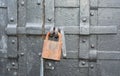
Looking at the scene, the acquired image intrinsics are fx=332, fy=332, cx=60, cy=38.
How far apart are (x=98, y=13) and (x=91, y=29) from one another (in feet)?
0.45

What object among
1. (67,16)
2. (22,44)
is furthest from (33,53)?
(67,16)

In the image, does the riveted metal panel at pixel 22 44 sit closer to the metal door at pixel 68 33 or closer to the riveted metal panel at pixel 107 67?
the metal door at pixel 68 33

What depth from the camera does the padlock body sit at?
2.19 metres

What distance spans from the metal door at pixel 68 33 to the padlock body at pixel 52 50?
42cm

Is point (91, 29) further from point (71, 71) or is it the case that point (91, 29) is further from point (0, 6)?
point (0, 6)

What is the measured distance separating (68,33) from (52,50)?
44 centimetres

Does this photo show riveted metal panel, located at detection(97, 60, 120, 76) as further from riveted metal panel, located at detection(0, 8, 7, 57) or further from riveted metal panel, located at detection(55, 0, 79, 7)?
riveted metal panel, located at detection(0, 8, 7, 57)

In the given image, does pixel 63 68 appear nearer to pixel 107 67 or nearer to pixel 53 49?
pixel 107 67

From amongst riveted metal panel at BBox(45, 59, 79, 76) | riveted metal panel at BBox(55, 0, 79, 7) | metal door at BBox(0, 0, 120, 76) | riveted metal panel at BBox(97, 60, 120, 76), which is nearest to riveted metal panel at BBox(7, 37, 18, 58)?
metal door at BBox(0, 0, 120, 76)

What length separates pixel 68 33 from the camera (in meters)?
2.61

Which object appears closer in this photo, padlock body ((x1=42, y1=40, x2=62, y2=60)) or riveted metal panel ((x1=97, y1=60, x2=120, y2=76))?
padlock body ((x1=42, y1=40, x2=62, y2=60))

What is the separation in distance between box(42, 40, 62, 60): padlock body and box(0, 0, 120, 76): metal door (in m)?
0.42

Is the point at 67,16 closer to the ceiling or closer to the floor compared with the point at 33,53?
closer to the ceiling

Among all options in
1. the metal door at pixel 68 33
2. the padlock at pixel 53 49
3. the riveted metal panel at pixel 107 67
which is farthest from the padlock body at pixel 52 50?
the riveted metal panel at pixel 107 67
